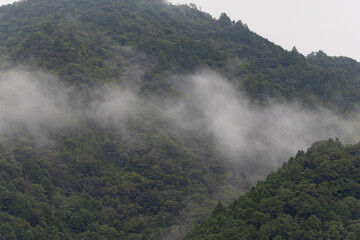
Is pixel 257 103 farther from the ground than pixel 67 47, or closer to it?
closer to it

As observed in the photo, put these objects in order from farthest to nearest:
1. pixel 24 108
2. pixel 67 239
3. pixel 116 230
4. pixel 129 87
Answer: pixel 129 87 → pixel 24 108 → pixel 116 230 → pixel 67 239

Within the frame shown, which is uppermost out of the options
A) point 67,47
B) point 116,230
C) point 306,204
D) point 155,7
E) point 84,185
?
point 155,7

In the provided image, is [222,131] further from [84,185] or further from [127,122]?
[84,185]

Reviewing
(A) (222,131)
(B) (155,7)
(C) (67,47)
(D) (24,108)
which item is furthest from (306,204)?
(B) (155,7)

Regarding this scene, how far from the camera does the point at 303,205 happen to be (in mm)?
54000

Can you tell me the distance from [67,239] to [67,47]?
4199 cm

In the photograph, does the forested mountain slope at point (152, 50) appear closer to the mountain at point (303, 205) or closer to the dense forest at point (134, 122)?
the dense forest at point (134, 122)

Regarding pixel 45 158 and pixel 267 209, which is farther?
pixel 45 158

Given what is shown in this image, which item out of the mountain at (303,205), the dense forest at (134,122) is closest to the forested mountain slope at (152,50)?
the dense forest at (134,122)

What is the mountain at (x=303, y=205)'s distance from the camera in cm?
5128

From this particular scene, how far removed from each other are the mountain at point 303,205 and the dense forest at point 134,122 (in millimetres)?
146

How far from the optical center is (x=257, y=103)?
9812 centimetres

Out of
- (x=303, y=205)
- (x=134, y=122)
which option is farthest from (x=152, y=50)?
(x=303, y=205)

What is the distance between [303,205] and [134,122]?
3768 cm
